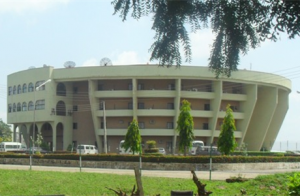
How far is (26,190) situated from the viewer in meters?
15.0

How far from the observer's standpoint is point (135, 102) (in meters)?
58.0

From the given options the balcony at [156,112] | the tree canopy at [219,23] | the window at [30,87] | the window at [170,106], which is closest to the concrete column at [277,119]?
the window at [170,106]

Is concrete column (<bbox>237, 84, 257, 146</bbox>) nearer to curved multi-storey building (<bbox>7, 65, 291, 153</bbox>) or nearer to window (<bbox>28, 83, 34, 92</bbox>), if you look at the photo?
curved multi-storey building (<bbox>7, 65, 291, 153</bbox>)

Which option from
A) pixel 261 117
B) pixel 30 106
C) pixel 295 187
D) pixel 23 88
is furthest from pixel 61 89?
pixel 295 187

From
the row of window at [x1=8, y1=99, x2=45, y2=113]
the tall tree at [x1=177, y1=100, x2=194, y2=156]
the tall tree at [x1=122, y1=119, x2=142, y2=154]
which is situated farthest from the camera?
the row of window at [x1=8, y1=99, x2=45, y2=113]

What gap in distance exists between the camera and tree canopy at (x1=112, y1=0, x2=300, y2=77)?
504cm

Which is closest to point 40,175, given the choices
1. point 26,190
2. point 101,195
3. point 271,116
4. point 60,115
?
point 26,190

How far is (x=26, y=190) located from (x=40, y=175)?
10.3 feet

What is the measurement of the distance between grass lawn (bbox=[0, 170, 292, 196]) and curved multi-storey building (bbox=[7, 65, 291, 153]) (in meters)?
38.0

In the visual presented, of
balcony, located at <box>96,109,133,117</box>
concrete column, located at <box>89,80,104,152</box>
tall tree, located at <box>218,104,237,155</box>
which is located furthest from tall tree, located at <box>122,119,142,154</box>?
concrete column, located at <box>89,80,104,152</box>

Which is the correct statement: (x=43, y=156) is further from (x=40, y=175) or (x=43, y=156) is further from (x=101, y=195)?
(x=101, y=195)

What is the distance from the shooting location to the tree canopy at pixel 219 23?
5.04 meters

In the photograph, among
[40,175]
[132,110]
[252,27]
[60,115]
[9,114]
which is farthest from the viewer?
[9,114]

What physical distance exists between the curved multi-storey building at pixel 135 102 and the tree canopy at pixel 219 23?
4930cm
